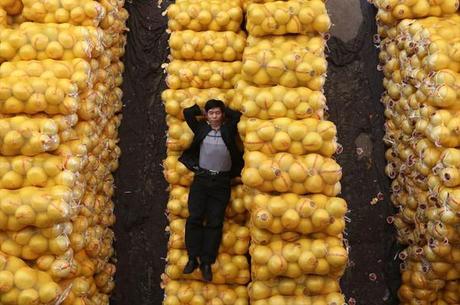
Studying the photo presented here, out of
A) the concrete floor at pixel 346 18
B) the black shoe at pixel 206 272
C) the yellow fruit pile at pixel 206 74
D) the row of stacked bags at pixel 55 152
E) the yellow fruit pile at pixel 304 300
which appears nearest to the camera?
the row of stacked bags at pixel 55 152

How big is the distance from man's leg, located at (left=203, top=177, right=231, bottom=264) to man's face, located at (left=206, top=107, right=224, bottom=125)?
569mm

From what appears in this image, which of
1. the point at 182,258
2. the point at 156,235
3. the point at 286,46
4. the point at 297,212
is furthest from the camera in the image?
the point at 156,235

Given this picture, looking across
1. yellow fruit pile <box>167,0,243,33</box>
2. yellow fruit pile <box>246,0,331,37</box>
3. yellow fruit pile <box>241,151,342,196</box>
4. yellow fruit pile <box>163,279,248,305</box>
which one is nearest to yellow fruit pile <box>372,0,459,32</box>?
yellow fruit pile <box>246,0,331,37</box>

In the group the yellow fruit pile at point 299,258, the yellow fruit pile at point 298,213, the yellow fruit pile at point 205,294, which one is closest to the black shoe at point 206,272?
the yellow fruit pile at point 205,294

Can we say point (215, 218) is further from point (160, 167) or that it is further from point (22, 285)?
point (22, 285)

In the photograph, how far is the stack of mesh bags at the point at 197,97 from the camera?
5.35 m

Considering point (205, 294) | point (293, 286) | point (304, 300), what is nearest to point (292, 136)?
point (293, 286)

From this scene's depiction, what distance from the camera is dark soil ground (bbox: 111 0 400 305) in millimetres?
5941

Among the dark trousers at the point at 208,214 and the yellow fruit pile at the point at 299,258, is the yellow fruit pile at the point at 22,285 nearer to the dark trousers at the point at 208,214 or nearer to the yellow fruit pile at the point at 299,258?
the dark trousers at the point at 208,214

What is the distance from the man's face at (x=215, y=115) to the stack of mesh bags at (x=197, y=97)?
347 millimetres

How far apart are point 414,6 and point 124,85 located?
3.46 m

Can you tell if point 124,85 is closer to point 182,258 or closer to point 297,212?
point 182,258

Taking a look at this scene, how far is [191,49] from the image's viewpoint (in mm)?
5590

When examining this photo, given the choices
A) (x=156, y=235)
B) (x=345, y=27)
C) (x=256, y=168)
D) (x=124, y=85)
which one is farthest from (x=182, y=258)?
(x=345, y=27)
